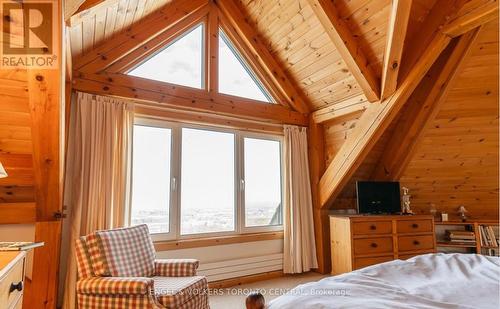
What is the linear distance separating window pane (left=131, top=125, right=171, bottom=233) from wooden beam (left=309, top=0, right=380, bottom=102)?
2124 millimetres

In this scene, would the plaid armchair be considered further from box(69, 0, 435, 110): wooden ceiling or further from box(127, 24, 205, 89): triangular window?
box(127, 24, 205, 89): triangular window

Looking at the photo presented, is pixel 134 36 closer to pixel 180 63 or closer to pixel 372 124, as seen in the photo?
pixel 180 63

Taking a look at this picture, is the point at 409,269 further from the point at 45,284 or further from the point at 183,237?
the point at 45,284

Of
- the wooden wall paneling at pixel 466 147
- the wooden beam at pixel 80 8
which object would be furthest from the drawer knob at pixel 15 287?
the wooden wall paneling at pixel 466 147

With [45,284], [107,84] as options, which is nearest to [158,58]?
[107,84]

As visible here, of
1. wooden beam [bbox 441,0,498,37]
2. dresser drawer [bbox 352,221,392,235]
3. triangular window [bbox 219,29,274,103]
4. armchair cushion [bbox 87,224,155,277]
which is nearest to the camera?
armchair cushion [bbox 87,224,155,277]

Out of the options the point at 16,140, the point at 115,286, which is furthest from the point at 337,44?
the point at 16,140

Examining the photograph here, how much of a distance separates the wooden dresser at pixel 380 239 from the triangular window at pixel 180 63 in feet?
8.60

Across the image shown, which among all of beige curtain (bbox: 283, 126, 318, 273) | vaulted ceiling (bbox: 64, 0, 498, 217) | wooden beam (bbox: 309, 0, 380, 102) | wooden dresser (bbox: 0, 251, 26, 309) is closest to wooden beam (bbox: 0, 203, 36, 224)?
wooden dresser (bbox: 0, 251, 26, 309)

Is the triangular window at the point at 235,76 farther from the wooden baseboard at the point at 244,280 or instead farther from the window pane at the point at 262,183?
the wooden baseboard at the point at 244,280

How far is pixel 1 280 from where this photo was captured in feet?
3.76

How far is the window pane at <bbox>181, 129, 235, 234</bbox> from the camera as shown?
347 cm

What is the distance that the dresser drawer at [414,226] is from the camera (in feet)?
11.7

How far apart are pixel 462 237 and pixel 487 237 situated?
0.88ft
